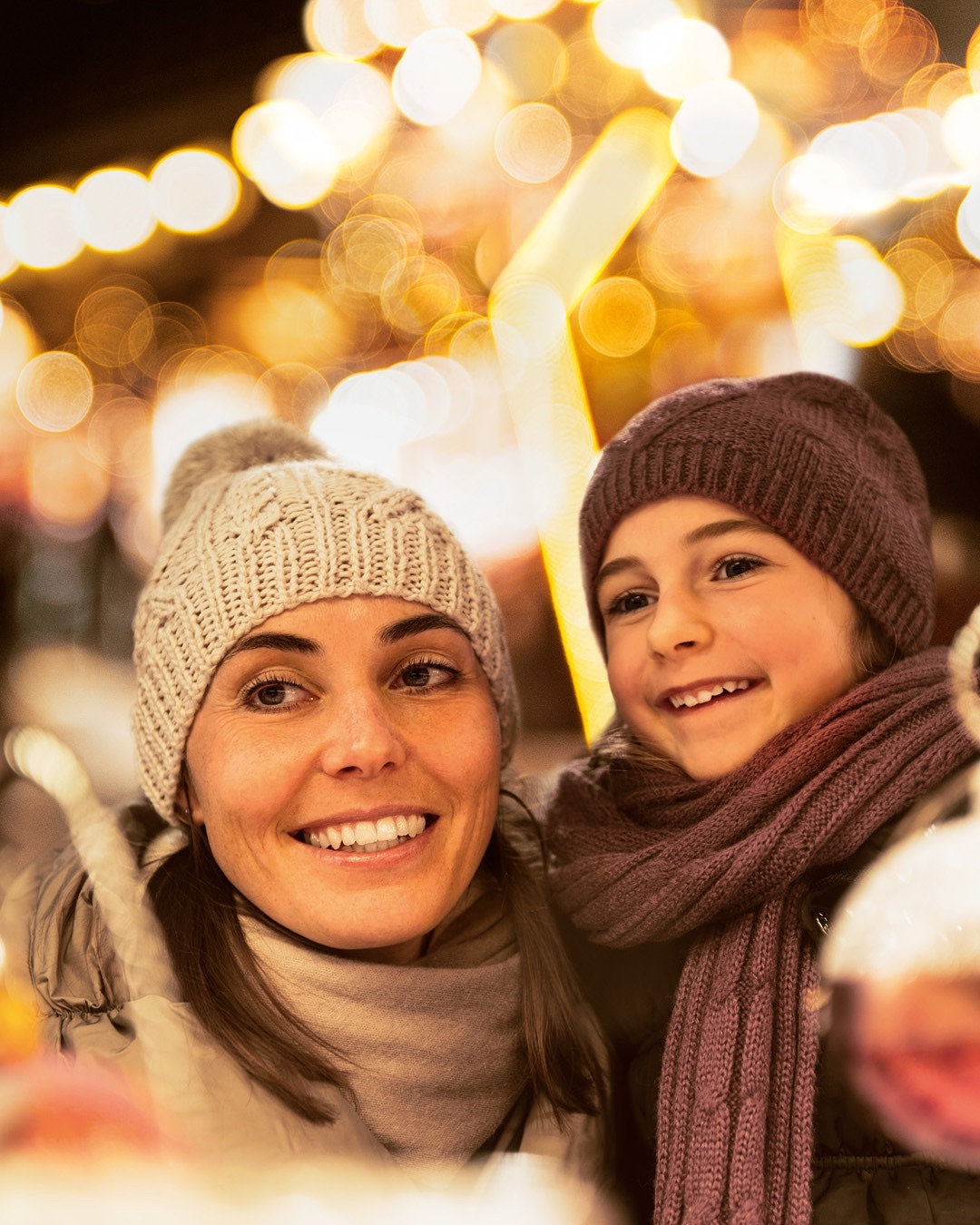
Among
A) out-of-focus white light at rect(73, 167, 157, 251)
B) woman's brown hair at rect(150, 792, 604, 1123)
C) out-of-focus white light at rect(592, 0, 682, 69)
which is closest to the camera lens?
woman's brown hair at rect(150, 792, 604, 1123)

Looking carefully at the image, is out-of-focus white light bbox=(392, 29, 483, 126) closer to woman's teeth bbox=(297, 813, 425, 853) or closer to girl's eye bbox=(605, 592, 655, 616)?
girl's eye bbox=(605, 592, 655, 616)

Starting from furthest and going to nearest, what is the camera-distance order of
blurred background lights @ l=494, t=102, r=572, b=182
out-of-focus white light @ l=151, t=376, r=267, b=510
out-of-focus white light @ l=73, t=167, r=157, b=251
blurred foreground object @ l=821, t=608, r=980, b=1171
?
out-of-focus white light @ l=151, t=376, r=267, b=510 → blurred background lights @ l=494, t=102, r=572, b=182 → out-of-focus white light @ l=73, t=167, r=157, b=251 → blurred foreground object @ l=821, t=608, r=980, b=1171

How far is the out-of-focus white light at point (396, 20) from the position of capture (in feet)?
4.67

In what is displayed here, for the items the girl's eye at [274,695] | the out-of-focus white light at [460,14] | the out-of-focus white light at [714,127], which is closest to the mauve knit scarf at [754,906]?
the girl's eye at [274,695]

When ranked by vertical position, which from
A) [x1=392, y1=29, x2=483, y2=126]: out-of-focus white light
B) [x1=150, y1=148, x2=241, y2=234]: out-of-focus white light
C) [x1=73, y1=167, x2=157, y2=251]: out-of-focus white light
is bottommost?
[x1=73, y1=167, x2=157, y2=251]: out-of-focus white light

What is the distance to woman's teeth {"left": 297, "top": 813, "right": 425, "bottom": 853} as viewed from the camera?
3.15ft

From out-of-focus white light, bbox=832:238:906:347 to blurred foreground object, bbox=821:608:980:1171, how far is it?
0.89m

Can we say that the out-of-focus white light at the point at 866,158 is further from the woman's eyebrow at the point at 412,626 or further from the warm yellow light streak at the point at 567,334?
the woman's eyebrow at the point at 412,626

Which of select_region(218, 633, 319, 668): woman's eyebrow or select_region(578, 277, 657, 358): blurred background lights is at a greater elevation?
select_region(578, 277, 657, 358): blurred background lights

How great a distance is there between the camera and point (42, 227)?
131cm

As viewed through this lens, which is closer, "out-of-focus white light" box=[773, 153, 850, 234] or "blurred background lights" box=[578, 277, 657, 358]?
"out-of-focus white light" box=[773, 153, 850, 234]

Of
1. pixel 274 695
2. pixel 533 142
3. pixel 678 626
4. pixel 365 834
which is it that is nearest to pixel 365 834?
pixel 365 834

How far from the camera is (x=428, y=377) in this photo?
68.6 inches

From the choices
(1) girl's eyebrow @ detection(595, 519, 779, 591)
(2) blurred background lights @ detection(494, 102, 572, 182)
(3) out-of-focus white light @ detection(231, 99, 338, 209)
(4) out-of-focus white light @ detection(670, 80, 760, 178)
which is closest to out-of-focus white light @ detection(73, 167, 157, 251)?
(3) out-of-focus white light @ detection(231, 99, 338, 209)
